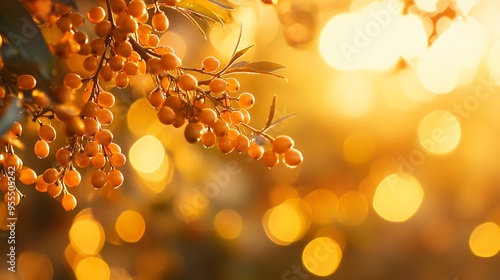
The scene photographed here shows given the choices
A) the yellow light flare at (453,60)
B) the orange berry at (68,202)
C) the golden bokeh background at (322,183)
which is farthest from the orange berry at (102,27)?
the yellow light flare at (453,60)

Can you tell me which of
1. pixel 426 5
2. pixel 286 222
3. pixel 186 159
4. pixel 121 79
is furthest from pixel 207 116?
pixel 286 222

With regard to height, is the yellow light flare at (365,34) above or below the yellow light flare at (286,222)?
above

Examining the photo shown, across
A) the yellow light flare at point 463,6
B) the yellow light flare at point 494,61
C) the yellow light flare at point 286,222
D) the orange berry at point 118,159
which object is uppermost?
the yellow light flare at point 494,61

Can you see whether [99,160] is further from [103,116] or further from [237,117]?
[237,117]

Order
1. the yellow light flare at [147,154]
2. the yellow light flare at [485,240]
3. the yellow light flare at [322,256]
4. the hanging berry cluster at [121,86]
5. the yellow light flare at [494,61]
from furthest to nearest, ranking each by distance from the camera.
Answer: the yellow light flare at [485,240]
the yellow light flare at [322,256]
the yellow light flare at [494,61]
the yellow light flare at [147,154]
the hanging berry cluster at [121,86]

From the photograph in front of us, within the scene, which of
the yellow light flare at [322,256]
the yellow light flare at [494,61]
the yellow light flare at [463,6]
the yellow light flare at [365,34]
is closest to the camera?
the yellow light flare at [463,6]

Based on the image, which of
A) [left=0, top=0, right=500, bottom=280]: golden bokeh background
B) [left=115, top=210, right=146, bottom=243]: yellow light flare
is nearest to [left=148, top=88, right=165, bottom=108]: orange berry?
[left=0, top=0, right=500, bottom=280]: golden bokeh background

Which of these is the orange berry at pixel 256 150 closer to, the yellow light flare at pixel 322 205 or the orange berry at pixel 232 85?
the orange berry at pixel 232 85

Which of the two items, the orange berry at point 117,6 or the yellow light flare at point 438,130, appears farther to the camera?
the yellow light flare at point 438,130
